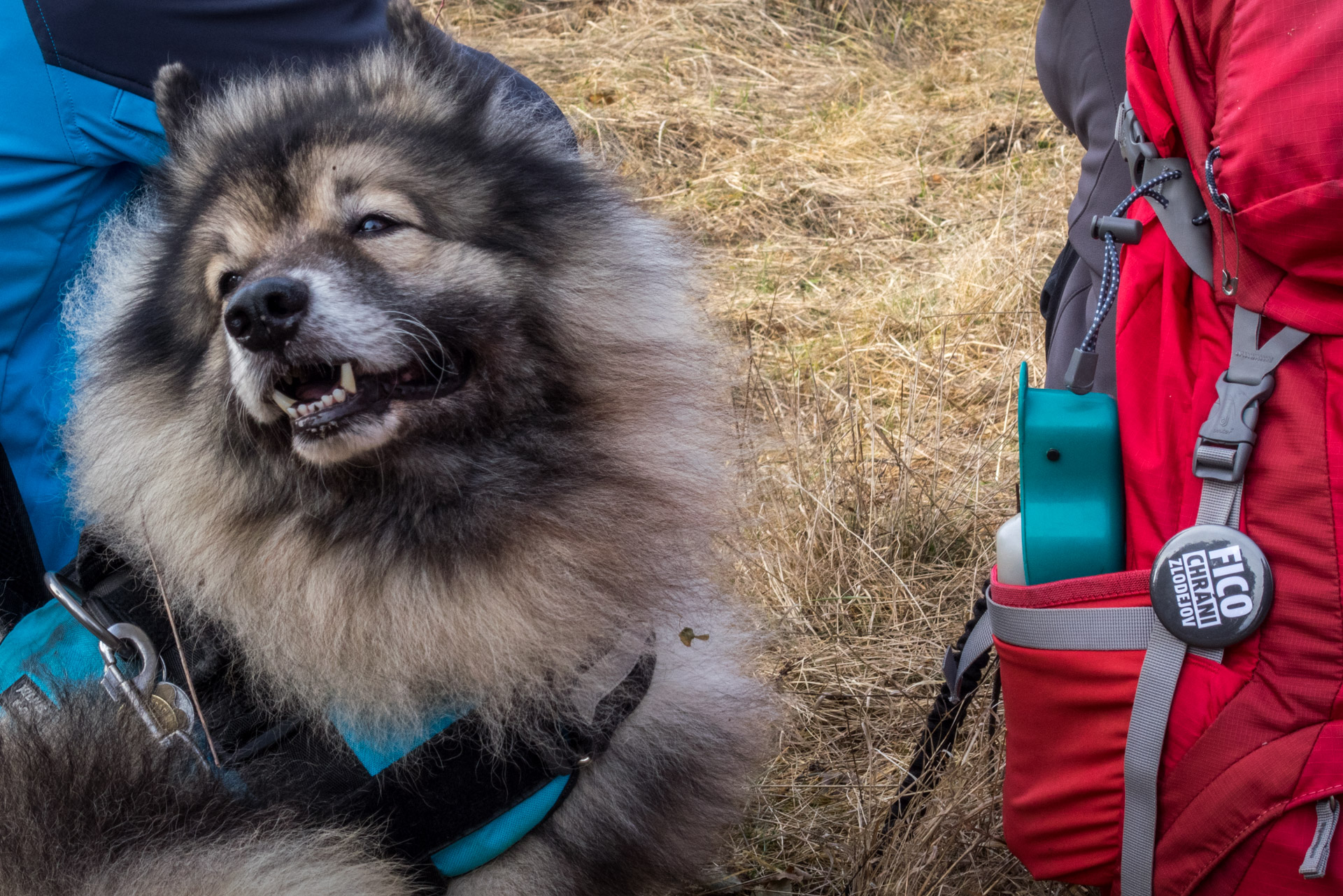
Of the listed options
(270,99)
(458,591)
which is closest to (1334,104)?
(458,591)

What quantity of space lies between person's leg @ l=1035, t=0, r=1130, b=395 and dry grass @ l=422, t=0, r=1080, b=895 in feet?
2.74

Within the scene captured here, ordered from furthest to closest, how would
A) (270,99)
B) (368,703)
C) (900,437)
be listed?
(900,437)
(270,99)
(368,703)

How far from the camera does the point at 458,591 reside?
173 centimetres

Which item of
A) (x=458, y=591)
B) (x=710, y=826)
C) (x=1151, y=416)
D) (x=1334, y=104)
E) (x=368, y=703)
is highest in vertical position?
(x=1334, y=104)

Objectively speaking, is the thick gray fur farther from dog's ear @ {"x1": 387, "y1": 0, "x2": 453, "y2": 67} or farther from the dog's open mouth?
dog's ear @ {"x1": 387, "y1": 0, "x2": 453, "y2": 67}

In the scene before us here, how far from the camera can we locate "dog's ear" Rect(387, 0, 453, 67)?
6.44 feet

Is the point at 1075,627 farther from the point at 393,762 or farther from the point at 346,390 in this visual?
the point at 346,390

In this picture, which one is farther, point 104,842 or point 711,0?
point 711,0

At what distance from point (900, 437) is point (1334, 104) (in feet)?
7.55

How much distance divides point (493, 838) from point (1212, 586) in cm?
112

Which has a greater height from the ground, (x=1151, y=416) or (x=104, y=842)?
(x=1151, y=416)

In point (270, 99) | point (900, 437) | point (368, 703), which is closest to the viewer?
point (368, 703)

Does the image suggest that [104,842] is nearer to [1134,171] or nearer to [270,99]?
[270,99]

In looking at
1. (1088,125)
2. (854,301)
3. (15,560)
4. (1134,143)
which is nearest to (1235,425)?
(1134,143)
